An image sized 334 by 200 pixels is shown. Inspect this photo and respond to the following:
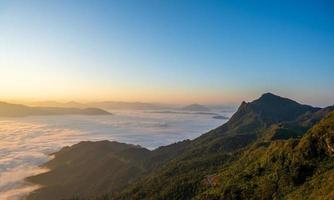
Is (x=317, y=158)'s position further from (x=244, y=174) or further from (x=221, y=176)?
(x=221, y=176)

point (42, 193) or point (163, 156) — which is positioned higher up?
point (163, 156)

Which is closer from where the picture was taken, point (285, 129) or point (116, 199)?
point (116, 199)

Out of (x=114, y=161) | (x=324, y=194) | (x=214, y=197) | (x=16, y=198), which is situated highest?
(x=324, y=194)

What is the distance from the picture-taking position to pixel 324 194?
51.5m

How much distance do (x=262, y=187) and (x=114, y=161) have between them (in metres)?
138

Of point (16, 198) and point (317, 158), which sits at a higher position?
point (317, 158)

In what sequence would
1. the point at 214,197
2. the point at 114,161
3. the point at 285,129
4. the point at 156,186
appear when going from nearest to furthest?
the point at 214,197
the point at 156,186
the point at 285,129
the point at 114,161

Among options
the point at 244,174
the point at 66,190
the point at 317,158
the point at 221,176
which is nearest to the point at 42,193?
the point at 66,190

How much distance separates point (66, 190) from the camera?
167750 mm

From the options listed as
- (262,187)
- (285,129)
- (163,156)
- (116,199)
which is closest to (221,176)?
(262,187)

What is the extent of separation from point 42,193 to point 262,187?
12334 cm

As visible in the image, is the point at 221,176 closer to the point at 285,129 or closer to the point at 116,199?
the point at 116,199

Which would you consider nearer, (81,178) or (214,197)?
(214,197)

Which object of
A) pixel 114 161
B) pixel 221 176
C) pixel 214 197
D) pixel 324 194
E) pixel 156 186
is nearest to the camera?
pixel 324 194
